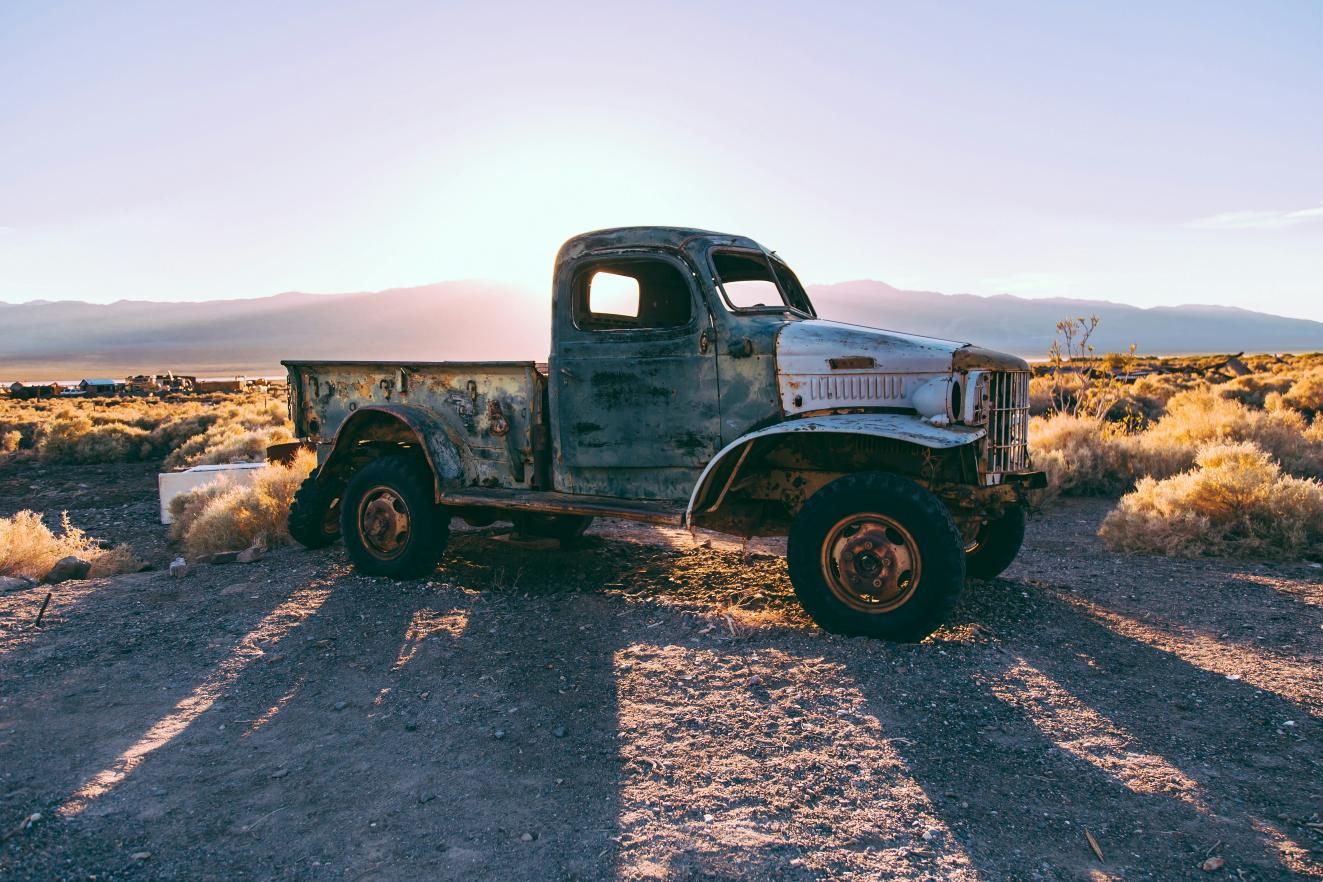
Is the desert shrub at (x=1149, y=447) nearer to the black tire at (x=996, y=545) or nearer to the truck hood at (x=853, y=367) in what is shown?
the black tire at (x=996, y=545)

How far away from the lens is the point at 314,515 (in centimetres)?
723

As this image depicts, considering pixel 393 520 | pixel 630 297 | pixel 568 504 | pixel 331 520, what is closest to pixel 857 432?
pixel 568 504

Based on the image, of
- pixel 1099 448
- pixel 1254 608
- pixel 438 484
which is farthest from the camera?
pixel 1099 448

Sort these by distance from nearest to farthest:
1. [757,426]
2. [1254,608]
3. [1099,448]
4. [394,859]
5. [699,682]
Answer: [394,859] < [699,682] < [757,426] < [1254,608] < [1099,448]

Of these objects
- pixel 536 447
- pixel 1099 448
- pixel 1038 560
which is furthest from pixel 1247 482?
pixel 536 447

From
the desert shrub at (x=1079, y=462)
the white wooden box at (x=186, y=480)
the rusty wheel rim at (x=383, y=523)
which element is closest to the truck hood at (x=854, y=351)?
the rusty wheel rim at (x=383, y=523)

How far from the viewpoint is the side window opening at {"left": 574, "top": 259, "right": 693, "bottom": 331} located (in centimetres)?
602

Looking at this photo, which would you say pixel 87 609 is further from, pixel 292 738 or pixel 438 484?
pixel 292 738

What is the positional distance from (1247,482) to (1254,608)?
2364mm

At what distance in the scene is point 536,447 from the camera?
19.9ft

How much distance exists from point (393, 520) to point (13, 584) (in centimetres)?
306

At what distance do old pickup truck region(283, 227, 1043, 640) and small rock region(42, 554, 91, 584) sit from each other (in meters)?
2.10

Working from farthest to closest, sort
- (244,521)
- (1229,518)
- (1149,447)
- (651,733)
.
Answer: (1149,447) → (244,521) → (1229,518) → (651,733)

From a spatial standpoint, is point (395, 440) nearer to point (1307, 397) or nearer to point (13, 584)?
point (13, 584)
